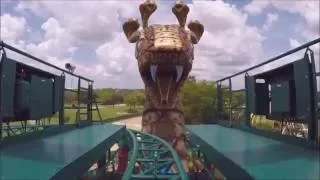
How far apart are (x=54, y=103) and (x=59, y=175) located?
3.15 m

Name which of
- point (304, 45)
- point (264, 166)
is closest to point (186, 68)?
point (304, 45)

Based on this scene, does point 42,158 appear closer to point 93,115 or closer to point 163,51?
point 163,51

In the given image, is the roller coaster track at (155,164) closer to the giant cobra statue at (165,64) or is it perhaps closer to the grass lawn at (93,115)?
the grass lawn at (93,115)

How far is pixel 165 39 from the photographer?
758cm

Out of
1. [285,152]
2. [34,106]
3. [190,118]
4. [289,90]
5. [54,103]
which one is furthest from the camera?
[190,118]

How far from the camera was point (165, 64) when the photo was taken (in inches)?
302

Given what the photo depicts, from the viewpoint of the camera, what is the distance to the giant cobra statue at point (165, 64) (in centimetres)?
761

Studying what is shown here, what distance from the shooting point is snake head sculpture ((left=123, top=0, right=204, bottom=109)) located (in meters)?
7.58

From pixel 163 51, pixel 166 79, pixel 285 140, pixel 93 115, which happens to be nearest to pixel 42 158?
pixel 285 140

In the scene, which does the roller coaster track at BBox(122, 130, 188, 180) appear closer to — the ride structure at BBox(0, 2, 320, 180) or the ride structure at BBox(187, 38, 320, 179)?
the ride structure at BBox(0, 2, 320, 180)

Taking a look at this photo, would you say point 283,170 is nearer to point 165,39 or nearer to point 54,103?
point 54,103

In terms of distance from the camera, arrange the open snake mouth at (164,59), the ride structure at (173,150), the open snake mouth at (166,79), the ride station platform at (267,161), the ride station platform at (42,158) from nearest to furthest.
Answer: the ride station platform at (267,161)
the ride station platform at (42,158)
the ride structure at (173,150)
the open snake mouth at (164,59)
the open snake mouth at (166,79)

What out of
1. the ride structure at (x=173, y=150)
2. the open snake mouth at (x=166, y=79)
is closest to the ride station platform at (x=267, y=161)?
the ride structure at (x=173, y=150)

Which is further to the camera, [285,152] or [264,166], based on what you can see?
[285,152]
